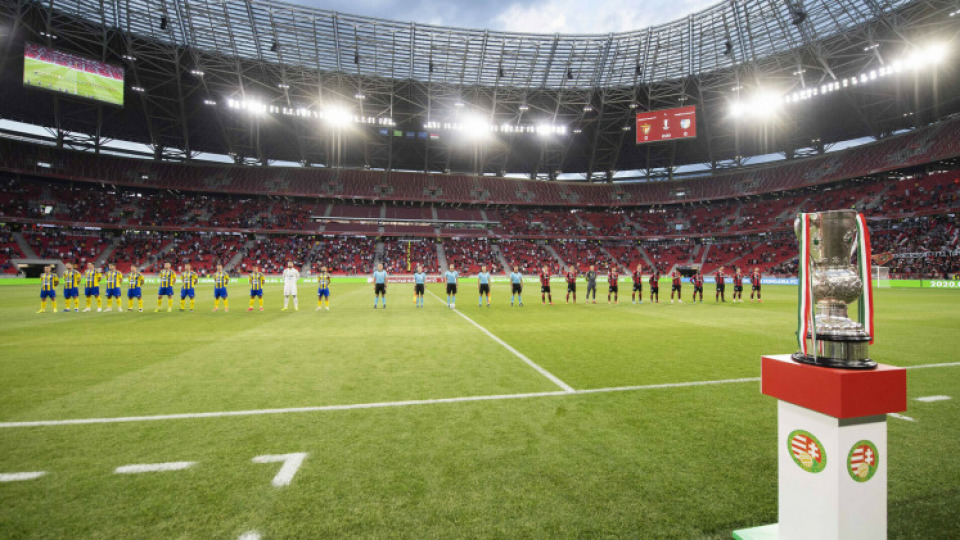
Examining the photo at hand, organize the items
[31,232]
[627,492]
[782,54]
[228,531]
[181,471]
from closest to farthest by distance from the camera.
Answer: [228,531]
[627,492]
[181,471]
[782,54]
[31,232]

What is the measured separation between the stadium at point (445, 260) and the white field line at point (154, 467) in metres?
0.03

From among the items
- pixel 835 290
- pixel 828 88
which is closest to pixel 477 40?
pixel 828 88

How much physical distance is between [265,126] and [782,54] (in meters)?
57.2

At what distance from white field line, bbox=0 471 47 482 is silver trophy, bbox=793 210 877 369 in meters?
5.40

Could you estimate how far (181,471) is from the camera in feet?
10.6

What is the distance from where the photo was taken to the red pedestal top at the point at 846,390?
1.73 m

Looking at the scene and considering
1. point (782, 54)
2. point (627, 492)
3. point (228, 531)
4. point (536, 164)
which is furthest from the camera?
point (536, 164)

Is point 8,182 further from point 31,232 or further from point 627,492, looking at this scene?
point 627,492

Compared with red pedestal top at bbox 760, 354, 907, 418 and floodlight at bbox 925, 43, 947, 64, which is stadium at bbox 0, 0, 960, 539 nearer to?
red pedestal top at bbox 760, 354, 907, 418

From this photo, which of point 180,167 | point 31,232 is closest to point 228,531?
point 31,232

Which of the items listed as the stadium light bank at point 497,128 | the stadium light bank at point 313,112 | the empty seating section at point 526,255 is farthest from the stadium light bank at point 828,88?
the stadium light bank at point 313,112

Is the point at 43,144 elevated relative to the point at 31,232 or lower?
elevated

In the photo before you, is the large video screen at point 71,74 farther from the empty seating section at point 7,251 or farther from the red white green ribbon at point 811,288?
the red white green ribbon at point 811,288

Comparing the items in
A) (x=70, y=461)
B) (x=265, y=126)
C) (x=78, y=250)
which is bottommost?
(x=70, y=461)
